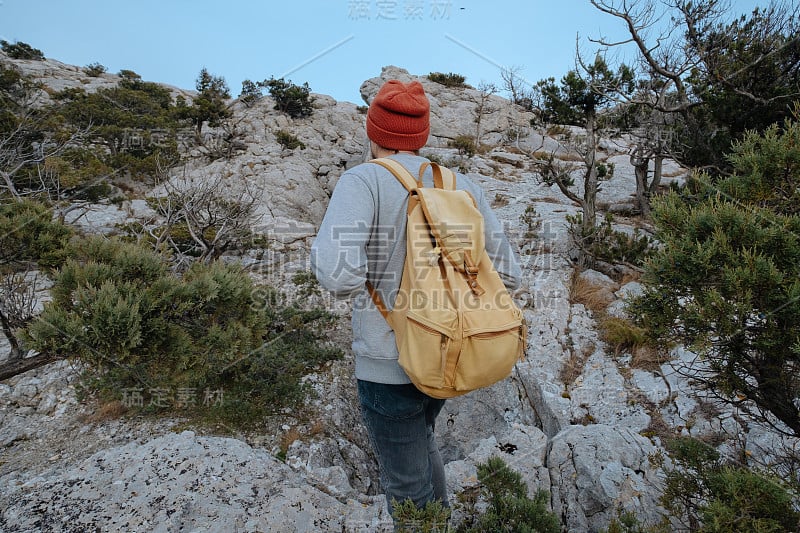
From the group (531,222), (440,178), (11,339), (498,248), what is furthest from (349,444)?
(531,222)

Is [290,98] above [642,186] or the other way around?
above

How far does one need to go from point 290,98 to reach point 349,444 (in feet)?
78.5

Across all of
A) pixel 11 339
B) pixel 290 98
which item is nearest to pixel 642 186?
pixel 11 339

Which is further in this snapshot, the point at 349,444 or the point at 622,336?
the point at 622,336

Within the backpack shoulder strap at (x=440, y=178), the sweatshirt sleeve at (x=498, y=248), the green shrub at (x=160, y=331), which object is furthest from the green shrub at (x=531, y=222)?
the backpack shoulder strap at (x=440, y=178)

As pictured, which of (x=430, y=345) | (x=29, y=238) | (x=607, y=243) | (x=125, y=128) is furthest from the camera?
(x=125, y=128)

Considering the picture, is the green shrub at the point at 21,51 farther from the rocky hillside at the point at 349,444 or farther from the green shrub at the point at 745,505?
the green shrub at the point at 745,505

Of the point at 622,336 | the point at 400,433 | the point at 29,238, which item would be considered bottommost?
the point at 622,336

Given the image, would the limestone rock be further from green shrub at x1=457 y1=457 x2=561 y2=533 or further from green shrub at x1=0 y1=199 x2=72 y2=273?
green shrub at x1=0 y1=199 x2=72 y2=273

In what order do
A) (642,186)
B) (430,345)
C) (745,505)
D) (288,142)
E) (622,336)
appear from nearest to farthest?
1. (430,345)
2. (745,505)
3. (622,336)
4. (642,186)
5. (288,142)

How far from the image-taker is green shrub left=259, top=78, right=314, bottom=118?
2379 centimetres

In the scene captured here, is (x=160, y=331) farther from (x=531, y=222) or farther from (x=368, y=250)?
(x=531, y=222)

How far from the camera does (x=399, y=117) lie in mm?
1594

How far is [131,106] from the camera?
21.3m
